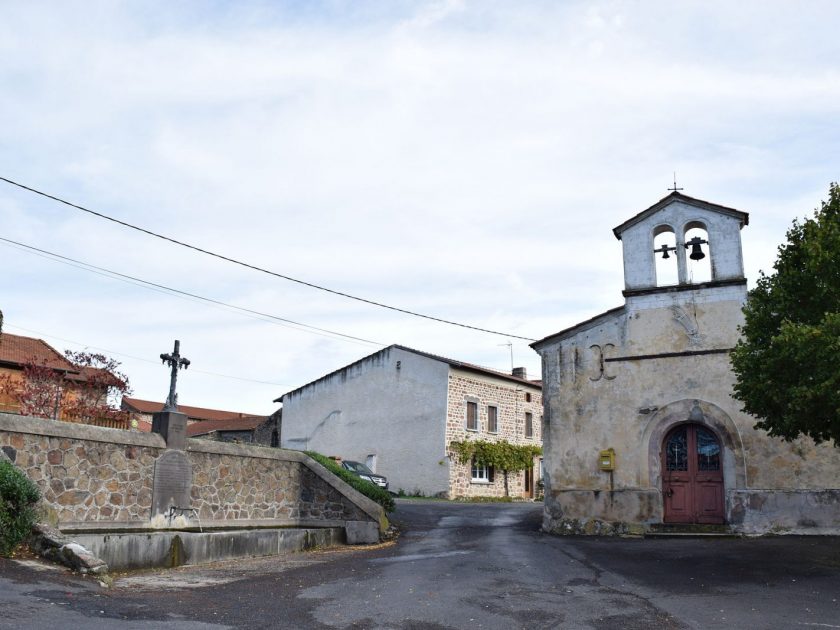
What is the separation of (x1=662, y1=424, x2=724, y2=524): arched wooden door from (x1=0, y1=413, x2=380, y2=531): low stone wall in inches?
248

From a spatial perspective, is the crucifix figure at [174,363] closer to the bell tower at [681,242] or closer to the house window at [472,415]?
the bell tower at [681,242]

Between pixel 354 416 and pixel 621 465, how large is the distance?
1969 cm

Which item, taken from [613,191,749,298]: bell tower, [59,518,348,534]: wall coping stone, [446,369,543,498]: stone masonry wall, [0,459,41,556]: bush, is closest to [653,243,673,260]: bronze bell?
[613,191,749,298]: bell tower

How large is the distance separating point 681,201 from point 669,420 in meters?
4.92

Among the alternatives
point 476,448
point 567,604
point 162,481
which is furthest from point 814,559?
point 476,448

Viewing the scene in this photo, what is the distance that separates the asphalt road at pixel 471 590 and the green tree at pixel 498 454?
→ 18.1m

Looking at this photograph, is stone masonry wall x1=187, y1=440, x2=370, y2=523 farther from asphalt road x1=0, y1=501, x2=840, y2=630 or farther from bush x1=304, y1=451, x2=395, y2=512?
asphalt road x1=0, y1=501, x2=840, y2=630

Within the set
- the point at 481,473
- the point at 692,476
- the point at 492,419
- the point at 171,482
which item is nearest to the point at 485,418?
the point at 492,419

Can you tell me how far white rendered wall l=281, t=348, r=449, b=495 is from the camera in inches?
1257

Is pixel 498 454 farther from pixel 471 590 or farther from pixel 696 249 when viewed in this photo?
pixel 471 590

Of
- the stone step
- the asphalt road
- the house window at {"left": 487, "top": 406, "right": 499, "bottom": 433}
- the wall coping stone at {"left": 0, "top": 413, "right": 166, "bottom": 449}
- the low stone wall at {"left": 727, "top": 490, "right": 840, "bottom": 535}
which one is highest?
the house window at {"left": 487, "top": 406, "right": 499, "bottom": 433}

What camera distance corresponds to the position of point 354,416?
113 ft

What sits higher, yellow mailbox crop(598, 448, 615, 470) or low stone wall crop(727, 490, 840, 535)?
yellow mailbox crop(598, 448, 615, 470)

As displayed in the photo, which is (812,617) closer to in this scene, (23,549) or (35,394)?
(23,549)
